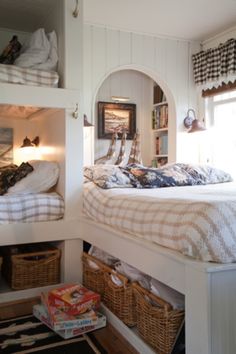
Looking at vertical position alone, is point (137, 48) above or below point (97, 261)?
above

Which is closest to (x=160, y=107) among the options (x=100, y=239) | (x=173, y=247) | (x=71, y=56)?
(x=71, y=56)

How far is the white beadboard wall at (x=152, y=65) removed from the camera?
3484mm

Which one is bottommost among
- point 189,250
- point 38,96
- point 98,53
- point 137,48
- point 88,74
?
point 189,250

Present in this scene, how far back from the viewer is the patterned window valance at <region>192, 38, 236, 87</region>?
3.35 metres

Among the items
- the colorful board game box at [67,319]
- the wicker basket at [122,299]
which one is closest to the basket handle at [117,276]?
the wicker basket at [122,299]

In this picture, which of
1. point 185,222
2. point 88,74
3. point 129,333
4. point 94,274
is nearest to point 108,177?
point 94,274

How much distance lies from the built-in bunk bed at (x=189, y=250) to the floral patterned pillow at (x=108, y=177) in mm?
271

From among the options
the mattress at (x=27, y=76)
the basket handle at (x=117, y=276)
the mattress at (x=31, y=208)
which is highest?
the mattress at (x=27, y=76)

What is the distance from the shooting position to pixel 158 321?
5.38 ft

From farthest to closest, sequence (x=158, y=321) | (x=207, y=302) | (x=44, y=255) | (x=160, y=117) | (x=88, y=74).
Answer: (x=160, y=117)
(x=88, y=74)
(x=44, y=255)
(x=158, y=321)
(x=207, y=302)

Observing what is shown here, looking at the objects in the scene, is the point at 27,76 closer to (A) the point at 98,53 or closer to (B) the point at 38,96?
(B) the point at 38,96

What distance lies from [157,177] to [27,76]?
1196mm

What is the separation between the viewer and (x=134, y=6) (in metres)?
3.01

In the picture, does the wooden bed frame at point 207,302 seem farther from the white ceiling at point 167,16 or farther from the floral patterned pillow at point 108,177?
the white ceiling at point 167,16
